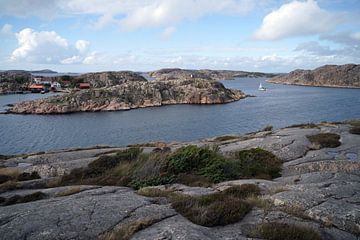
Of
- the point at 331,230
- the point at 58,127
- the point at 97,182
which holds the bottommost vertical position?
the point at 58,127

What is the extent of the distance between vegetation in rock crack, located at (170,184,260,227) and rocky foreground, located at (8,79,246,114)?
126 metres

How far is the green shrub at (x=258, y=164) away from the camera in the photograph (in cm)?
1820

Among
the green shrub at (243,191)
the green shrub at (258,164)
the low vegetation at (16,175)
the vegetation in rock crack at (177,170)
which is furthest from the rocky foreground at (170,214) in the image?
the low vegetation at (16,175)

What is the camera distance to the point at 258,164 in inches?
778

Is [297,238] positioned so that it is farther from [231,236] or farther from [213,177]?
[213,177]

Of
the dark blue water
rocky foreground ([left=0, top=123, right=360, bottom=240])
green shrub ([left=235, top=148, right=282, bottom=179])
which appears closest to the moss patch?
rocky foreground ([left=0, top=123, right=360, bottom=240])

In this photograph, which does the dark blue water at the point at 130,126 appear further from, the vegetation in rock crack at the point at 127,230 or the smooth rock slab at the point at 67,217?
the vegetation in rock crack at the point at 127,230

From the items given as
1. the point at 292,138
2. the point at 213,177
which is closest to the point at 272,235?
the point at 213,177

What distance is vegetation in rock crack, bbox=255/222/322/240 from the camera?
7.55 meters

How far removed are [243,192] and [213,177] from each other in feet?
13.7

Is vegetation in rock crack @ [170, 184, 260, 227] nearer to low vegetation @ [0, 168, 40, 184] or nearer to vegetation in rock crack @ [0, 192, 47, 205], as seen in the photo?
vegetation in rock crack @ [0, 192, 47, 205]

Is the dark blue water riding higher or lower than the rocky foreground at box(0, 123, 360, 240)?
lower

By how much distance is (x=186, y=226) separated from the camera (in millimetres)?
8156

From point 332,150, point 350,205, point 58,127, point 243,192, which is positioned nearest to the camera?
point 350,205
